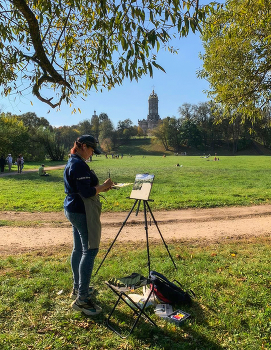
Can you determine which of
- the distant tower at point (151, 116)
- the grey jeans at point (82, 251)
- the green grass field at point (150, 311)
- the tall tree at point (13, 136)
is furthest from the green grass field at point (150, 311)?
the distant tower at point (151, 116)

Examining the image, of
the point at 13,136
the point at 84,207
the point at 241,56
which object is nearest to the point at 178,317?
the point at 84,207

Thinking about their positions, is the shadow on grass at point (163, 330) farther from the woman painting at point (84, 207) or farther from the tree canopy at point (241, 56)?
the tree canopy at point (241, 56)

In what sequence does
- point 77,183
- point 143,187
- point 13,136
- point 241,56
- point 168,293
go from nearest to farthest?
point 77,183 → point 168,293 → point 143,187 → point 241,56 → point 13,136

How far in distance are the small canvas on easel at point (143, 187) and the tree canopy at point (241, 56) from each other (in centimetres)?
447

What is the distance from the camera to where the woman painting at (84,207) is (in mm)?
3574

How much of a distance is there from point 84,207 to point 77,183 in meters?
0.36

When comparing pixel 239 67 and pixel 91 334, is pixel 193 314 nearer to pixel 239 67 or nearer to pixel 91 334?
pixel 91 334

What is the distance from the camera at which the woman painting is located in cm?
357

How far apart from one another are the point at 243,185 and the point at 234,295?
13264mm

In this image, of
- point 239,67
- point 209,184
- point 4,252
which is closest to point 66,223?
point 4,252

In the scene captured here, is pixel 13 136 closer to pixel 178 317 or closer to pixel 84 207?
pixel 84 207

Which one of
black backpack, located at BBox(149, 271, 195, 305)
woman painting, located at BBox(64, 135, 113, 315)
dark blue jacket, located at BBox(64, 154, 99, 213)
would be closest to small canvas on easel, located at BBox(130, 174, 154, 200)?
woman painting, located at BBox(64, 135, 113, 315)

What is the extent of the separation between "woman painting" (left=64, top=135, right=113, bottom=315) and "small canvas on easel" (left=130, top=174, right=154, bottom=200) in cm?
89

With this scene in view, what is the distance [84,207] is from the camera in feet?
12.0
